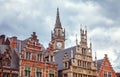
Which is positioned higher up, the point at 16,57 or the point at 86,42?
the point at 86,42

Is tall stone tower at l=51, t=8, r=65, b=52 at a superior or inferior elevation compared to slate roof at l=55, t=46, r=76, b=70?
superior

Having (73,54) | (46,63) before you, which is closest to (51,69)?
(46,63)

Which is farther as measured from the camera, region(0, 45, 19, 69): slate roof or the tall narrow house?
the tall narrow house

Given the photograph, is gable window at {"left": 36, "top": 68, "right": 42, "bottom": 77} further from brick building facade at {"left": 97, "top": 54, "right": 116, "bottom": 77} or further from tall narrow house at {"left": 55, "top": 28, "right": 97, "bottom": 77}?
brick building facade at {"left": 97, "top": 54, "right": 116, "bottom": 77}

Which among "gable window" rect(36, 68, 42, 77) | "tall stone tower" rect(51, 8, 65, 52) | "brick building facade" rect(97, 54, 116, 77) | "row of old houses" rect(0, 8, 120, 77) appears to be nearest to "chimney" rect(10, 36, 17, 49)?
"row of old houses" rect(0, 8, 120, 77)

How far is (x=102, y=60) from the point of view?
201ft

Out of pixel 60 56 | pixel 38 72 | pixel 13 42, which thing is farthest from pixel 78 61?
pixel 13 42

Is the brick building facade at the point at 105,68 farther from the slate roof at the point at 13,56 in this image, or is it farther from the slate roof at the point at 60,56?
the slate roof at the point at 13,56

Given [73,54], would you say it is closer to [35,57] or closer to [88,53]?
[88,53]

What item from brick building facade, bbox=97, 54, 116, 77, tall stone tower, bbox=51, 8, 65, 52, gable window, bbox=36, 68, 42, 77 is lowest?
gable window, bbox=36, 68, 42, 77

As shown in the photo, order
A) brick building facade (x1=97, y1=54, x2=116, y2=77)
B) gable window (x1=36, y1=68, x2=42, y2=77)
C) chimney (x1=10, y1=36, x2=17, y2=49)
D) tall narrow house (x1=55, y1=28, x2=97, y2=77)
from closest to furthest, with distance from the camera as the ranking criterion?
gable window (x1=36, y1=68, x2=42, y2=77) < chimney (x1=10, y1=36, x2=17, y2=49) < tall narrow house (x1=55, y1=28, x2=97, y2=77) < brick building facade (x1=97, y1=54, x2=116, y2=77)

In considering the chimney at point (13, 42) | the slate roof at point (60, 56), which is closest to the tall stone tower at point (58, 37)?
the slate roof at point (60, 56)

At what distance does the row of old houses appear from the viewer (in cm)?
4861

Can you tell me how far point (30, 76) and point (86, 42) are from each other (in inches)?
524
